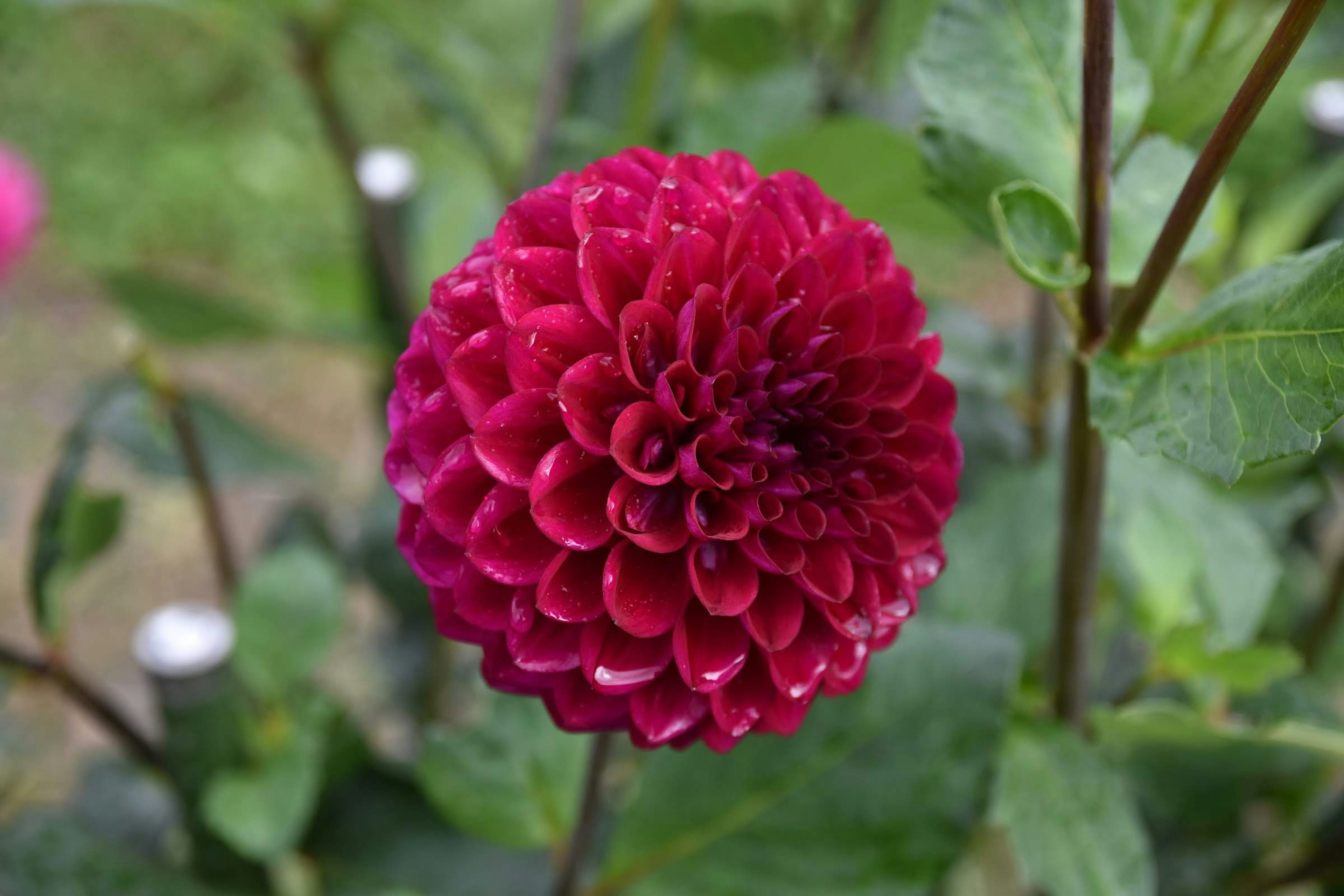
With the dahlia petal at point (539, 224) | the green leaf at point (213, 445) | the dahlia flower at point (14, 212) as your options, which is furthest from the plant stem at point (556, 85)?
the dahlia flower at point (14, 212)

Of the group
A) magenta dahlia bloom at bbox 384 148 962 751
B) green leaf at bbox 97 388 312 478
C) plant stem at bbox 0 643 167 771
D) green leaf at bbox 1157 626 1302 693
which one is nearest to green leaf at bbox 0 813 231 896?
plant stem at bbox 0 643 167 771

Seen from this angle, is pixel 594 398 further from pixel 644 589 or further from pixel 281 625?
pixel 281 625

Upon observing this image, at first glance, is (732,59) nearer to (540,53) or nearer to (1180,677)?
(540,53)

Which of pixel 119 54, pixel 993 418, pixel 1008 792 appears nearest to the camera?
pixel 1008 792

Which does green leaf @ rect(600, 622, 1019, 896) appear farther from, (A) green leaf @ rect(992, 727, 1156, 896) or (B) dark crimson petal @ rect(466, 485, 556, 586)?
(B) dark crimson petal @ rect(466, 485, 556, 586)

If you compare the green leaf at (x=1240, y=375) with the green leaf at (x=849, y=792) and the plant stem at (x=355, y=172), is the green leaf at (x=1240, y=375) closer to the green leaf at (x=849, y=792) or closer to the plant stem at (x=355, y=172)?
the green leaf at (x=849, y=792)

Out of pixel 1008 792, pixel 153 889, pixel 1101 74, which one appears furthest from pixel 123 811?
pixel 1101 74

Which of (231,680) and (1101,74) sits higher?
(1101,74)

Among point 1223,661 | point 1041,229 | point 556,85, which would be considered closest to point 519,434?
point 1041,229
